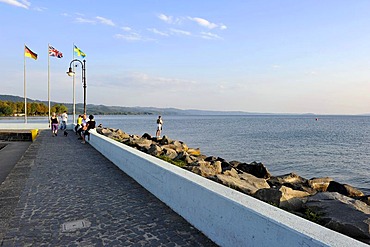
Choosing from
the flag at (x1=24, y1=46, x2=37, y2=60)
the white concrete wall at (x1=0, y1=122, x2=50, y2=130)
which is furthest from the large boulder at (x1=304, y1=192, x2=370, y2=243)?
the flag at (x1=24, y1=46, x2=37, y2=60)

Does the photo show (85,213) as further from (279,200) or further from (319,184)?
(319,184)

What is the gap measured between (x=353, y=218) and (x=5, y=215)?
5.21 m

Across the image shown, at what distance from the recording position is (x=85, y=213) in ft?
17.5

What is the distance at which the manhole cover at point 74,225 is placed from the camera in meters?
4.61

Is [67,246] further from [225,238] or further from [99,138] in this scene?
[99,138]

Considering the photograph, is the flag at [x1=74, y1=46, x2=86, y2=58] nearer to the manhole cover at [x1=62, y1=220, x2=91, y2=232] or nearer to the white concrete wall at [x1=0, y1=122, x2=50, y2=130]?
the white concrete wall at [x1=0, y1=122, x2=50, y2=130]

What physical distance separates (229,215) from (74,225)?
2397 millimetres

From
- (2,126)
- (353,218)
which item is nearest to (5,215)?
(353,218)

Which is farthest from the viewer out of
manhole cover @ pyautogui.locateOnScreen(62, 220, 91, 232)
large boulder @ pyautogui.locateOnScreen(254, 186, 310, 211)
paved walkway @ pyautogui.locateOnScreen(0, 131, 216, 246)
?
large boulder @ pyautogui.locateOnScreen(254, 186, 310, 211)

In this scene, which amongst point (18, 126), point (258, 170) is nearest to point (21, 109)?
point (18, 126)

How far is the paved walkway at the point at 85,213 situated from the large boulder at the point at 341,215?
5.57ft

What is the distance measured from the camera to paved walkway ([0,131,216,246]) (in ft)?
14.0

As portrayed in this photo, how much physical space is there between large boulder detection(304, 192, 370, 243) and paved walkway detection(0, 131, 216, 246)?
1.70 m

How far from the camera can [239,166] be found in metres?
14.3
